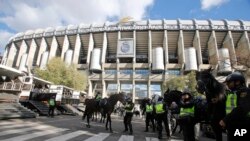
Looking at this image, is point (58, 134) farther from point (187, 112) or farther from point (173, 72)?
point (173, 72)

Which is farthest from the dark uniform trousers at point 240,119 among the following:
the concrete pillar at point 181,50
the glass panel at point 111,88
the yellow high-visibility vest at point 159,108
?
the glass panel at point 111,88

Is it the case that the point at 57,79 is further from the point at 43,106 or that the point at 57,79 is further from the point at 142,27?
the point at 142,27

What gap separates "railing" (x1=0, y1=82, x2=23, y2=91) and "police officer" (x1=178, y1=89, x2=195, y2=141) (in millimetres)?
15447

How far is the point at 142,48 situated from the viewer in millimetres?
62438

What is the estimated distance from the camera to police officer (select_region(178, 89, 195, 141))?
4.45 metres

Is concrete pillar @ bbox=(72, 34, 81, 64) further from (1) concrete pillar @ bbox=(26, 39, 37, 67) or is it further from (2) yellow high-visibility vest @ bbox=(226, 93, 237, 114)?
(2) yellow high-visibility vest @ bbox=(226, 93, 237, 114)

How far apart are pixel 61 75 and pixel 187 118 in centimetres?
3643

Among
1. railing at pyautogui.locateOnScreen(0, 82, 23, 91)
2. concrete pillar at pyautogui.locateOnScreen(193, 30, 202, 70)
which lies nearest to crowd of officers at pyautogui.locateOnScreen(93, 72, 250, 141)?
railing at pyautogui.locateOnScreen(0, 82, 23, 91)

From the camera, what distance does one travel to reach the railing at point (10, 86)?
1580 centimetres

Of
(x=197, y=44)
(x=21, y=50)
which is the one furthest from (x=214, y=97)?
(x=21, y=50)

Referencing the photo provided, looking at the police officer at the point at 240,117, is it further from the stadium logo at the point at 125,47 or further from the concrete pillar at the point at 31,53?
the concrete pillar at the point at 31,53

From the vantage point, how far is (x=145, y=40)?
197 ft

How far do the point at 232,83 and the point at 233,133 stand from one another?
2.95 feet

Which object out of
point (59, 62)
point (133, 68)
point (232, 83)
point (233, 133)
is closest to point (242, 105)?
point (233, 133)
